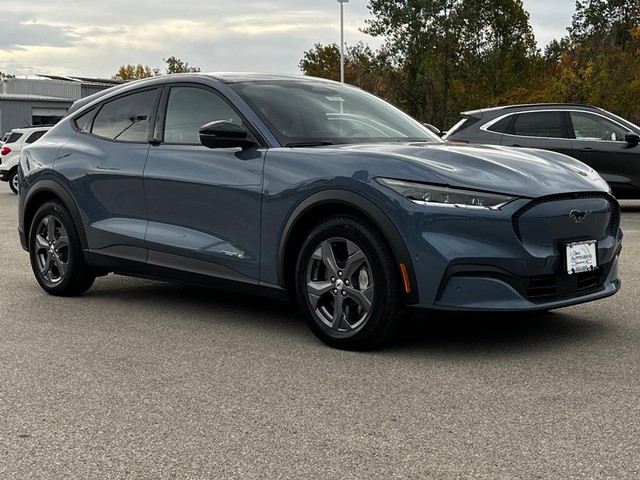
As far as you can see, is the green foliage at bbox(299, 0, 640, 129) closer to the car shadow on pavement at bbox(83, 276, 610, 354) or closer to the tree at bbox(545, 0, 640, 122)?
the tree at bbox(545, 0, 640, 122)

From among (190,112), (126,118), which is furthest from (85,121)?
(190,112)

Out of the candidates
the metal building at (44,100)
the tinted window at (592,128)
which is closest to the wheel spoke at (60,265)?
the tinted window at (592,128)

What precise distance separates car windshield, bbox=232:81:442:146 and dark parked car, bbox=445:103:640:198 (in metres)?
8.23

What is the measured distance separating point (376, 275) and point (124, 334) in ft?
5.89

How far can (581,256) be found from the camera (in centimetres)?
553

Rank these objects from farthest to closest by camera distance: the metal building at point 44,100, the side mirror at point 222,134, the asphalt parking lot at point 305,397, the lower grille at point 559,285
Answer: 1. the metal building at point 44,100
2. the side mirror at point 222,134
3. the lower grille at point 559,285
4. the asphalt parking lot at point 305,397

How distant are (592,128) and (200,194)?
1025 centimetres

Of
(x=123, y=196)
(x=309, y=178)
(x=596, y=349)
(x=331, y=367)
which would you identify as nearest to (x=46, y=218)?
(x=123, y=196)

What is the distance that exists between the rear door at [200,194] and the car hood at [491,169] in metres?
0.76

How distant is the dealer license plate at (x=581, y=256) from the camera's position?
5446 millimetres

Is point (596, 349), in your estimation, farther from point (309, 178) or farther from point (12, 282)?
point (12, 282)

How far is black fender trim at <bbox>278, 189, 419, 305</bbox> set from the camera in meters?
5.28

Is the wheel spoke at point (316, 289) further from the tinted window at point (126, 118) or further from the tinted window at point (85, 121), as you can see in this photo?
the tinted window at point (85, 121)

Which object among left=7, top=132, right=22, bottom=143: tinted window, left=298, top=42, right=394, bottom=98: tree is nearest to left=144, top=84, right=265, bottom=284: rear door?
left=7, top=132, right=22, bottom=143: tinted window
